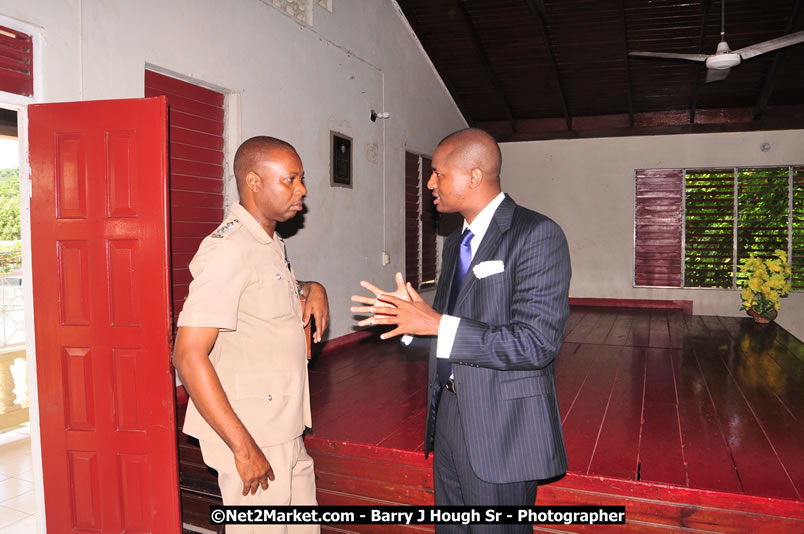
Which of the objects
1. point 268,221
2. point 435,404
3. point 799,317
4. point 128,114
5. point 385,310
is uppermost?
point 128,114

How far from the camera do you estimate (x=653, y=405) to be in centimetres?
366

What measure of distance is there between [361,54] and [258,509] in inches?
201

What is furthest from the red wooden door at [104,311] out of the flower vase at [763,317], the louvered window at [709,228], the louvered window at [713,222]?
the louvered window at [709,228]

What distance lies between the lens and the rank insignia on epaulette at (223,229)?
5.66 feet

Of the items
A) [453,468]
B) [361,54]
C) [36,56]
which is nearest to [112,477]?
[453,468]

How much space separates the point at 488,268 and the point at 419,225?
240 inches

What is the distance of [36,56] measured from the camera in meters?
2.72

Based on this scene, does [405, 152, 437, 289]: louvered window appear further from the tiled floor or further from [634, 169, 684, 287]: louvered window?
the tiled floor

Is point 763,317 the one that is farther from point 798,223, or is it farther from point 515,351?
point 515,351

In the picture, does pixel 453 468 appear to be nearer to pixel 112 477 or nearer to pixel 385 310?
pixel 385 310

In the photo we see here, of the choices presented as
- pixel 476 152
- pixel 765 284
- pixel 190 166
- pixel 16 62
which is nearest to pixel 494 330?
pixel 476 152

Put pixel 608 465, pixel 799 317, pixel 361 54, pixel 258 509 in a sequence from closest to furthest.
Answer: pixel 258 509 → pixel 608 465 → pixel 361 54 → pixel 799 317

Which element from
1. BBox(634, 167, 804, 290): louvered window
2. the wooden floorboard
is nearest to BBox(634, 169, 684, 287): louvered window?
BBox(634, 167, 804, 290): louvered window

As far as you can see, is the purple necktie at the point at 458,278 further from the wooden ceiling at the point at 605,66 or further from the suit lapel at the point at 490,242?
the wooden ceiling at the point at 605,66
